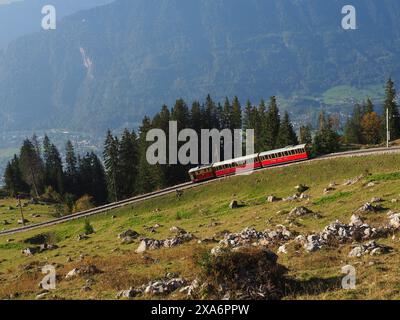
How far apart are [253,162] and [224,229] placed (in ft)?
116

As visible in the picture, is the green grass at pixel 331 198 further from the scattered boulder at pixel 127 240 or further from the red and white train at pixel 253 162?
the red and white train at pixel 253 162

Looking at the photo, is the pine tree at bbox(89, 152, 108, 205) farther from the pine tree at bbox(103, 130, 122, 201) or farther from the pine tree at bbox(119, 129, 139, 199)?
the pine tree at bbox(103, 130, 122, 201)

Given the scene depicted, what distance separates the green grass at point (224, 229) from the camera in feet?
67.6

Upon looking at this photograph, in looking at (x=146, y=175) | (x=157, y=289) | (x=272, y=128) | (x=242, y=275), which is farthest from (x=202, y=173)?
(x=242, y=275)

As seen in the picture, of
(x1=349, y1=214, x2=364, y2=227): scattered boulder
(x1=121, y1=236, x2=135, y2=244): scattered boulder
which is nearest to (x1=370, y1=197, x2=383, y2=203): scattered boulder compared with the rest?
(x1=349, y1=214, x2=364, y2=227): scattered boulder

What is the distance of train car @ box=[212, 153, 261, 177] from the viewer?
74125 millimetres

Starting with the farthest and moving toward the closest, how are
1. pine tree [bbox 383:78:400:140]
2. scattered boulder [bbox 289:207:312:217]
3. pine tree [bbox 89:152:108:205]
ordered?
pine tree [bbox 89:152:108:205], pine tree [bbox 383:78:400:140], scattered boulder [bbox 289:207:312:217]

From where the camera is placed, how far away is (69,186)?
11831 cm

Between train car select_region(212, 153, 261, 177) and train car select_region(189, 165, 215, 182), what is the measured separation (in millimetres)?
1048

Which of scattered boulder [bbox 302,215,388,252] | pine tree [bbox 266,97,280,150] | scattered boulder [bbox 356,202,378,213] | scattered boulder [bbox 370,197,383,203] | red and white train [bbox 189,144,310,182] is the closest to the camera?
scattered boulder [bbox 302,215,388,252]

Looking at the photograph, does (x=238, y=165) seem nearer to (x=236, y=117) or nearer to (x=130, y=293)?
(x=236, y=117)

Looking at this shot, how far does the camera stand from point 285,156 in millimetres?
72375

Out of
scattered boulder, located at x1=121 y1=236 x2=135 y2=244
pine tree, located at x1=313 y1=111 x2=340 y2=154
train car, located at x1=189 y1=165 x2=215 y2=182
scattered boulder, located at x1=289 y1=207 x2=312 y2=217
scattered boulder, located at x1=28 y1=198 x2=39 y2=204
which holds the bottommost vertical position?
scattered boulder, located at x1=28 y1=198 x2=39 y2=204
